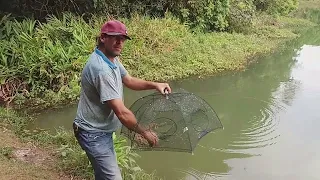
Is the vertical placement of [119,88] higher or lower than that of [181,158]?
higher

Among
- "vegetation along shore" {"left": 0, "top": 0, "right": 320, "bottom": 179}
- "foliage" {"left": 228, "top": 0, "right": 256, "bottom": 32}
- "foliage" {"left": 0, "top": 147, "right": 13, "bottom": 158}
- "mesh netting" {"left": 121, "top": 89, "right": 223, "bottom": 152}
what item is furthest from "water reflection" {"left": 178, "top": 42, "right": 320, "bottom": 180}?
"foliage" {"left": 228, "top": 0, "right": 256, "bottom": 32}

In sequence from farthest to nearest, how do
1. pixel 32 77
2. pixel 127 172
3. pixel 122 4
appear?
pixel 122 4
pixel 32 77
pixel 127 172

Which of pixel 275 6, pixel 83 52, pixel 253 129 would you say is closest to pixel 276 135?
pixel 253 129

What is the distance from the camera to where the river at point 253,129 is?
15.8 feet

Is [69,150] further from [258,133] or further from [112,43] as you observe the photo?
[258,133]

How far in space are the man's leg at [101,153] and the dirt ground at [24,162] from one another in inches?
56.6

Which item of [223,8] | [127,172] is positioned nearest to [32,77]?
[127,172]

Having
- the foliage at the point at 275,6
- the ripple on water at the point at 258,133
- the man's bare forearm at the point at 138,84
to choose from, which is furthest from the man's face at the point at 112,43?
the foliage at the point at 275,6

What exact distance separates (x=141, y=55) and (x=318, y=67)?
4.78 meters

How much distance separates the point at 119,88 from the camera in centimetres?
247

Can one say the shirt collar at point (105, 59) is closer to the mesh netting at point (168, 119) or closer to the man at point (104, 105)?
the man at point (104, 105)

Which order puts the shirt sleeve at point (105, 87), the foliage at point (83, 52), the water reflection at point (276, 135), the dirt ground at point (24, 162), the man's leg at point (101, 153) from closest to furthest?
1. the shirt sleeve at point (105, 87)
2. the man's leg at point (101, 153)
3. the dirt ground at point (24, 162)
4. the water reflection at point (276, 135)
5. the foliage at point (83, 52)

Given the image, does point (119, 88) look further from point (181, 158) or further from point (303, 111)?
point (303, 111)

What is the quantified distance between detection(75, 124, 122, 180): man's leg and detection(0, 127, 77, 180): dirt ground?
1439 mm
